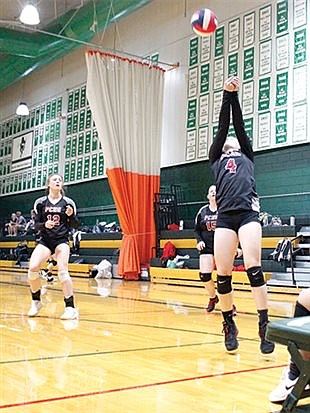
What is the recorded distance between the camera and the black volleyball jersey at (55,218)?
236 inches

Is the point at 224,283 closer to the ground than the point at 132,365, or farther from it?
farther from it

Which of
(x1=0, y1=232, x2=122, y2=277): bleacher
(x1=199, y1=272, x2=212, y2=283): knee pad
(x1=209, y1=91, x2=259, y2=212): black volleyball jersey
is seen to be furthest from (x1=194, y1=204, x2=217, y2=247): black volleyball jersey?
(x1=0, y1=232, x2=122, y2=277): bleacher

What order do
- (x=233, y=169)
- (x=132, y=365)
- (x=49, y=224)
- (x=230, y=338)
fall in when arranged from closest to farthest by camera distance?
(x=132, y=365) < (x=230, y=338) < (x=233, y=169) < (x=49, y=224)

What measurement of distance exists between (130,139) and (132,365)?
11.3m

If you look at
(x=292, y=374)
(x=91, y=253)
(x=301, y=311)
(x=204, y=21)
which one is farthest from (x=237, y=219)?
(x=91, y=253)

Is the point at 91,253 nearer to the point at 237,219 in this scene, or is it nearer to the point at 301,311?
the point at 237,219

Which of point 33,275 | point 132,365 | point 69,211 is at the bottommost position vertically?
point 132,365

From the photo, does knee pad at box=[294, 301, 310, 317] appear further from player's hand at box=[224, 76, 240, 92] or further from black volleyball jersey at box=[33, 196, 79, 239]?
black volleyball jersey at box=[33, 196, 79, 239]

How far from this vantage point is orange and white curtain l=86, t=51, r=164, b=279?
13914 millimetres

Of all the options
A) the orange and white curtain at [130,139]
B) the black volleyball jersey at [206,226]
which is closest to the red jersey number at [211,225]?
the black volleyball jersey at [206,226]

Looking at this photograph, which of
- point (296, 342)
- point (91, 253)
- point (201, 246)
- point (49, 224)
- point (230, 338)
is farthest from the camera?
point (91, 253)

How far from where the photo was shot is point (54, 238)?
5992 mm

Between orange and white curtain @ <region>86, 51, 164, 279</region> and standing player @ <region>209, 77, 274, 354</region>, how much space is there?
983 centimetres

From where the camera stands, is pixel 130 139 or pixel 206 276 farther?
pixel 130 139
